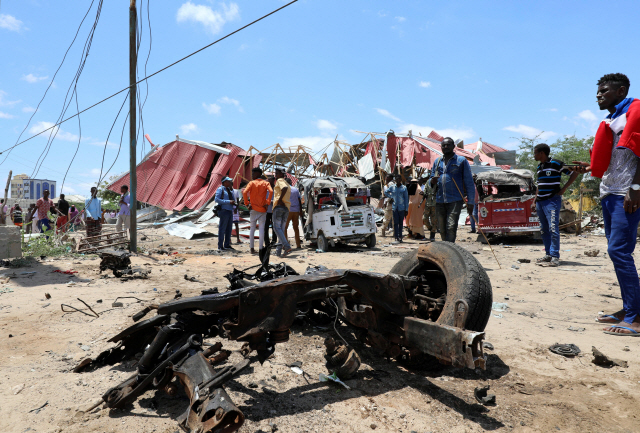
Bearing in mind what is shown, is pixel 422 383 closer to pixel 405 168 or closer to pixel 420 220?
pixel 420 220

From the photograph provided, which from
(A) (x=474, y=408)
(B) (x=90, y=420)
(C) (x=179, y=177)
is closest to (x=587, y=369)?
(A) (x=474, y=408)

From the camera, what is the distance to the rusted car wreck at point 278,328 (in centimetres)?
180

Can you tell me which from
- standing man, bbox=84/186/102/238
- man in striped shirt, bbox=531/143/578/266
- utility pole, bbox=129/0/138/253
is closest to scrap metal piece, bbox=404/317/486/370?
man in striped shirt, bbox=531/143/578/266

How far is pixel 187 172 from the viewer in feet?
66.9

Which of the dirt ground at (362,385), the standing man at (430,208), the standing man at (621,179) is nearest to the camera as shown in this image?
the dirt ground at (362,385)

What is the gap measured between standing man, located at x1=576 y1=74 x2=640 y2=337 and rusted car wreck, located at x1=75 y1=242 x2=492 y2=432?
184 cm

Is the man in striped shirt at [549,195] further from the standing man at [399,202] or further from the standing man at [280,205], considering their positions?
the standing man at [280,205]

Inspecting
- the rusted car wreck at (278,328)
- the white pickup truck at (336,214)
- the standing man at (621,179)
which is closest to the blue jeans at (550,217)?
the standing man at (621,179)

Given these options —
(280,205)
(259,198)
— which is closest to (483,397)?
(280,205)

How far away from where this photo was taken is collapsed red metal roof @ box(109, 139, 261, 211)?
19.8 metres

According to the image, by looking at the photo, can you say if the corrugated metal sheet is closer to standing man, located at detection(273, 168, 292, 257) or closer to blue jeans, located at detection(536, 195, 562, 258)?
standing man, located at detection(273, 168, 292, 257)

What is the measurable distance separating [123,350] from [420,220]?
10871 millimetres

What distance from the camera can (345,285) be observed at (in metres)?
2.40

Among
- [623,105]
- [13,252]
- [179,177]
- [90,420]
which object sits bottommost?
[90,420]
